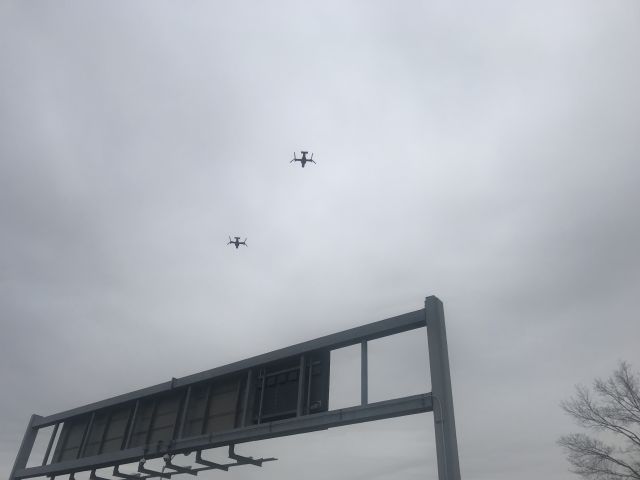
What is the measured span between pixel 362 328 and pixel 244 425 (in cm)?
514

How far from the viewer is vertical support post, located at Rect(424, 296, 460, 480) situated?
10352mm

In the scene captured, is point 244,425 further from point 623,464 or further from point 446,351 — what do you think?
point 623,464

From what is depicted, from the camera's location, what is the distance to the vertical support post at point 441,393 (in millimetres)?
10352

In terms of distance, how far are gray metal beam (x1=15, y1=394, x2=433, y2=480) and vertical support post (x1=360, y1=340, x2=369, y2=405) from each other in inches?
10.5

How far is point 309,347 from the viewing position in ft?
47.1

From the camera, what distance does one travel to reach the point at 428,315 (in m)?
12.3

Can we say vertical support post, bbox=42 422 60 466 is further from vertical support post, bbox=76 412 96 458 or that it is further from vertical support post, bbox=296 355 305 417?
vertical support post, bbox=296 355 305 417

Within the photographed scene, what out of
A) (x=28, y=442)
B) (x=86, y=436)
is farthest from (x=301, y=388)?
(x=28, y=442)

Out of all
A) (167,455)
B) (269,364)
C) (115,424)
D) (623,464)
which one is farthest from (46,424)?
(623,464)

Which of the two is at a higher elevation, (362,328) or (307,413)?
(362,328)

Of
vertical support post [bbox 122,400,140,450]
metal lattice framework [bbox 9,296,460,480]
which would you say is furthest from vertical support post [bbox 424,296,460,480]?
vertical support post [bbox 122,400,140,450]

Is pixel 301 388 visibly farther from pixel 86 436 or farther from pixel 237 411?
pixel 86 436

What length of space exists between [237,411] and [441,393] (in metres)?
7.50

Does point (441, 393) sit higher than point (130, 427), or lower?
lower
